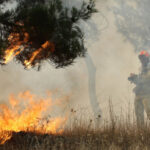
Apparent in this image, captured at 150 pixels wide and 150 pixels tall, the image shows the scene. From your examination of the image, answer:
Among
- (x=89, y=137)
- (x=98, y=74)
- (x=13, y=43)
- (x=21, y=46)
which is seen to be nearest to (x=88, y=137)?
(x=89, y=137)

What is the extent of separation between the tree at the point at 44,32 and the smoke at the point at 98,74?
1041 centimetres

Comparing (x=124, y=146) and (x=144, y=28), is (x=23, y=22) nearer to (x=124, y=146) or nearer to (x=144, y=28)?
(x=124, y=146)

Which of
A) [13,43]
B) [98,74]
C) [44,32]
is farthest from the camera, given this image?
[98,74]

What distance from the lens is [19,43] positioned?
3.01 metres

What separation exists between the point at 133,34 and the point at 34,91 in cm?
649

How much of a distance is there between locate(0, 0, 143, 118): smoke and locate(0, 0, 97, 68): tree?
34.1 ft

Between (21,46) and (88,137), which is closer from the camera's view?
(21,46)

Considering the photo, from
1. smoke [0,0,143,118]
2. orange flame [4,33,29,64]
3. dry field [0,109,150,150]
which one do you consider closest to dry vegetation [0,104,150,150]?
dry field [0,109,150,150]

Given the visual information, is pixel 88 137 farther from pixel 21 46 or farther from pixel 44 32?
pixel 44 32

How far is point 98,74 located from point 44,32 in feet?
42.5

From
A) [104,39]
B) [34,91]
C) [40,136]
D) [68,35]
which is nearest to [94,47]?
[104,39]

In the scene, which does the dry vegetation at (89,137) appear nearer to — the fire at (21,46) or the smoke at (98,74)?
the fire at (21,46)

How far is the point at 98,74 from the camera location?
15.7 metres

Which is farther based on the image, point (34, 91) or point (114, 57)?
point (114, 57)
